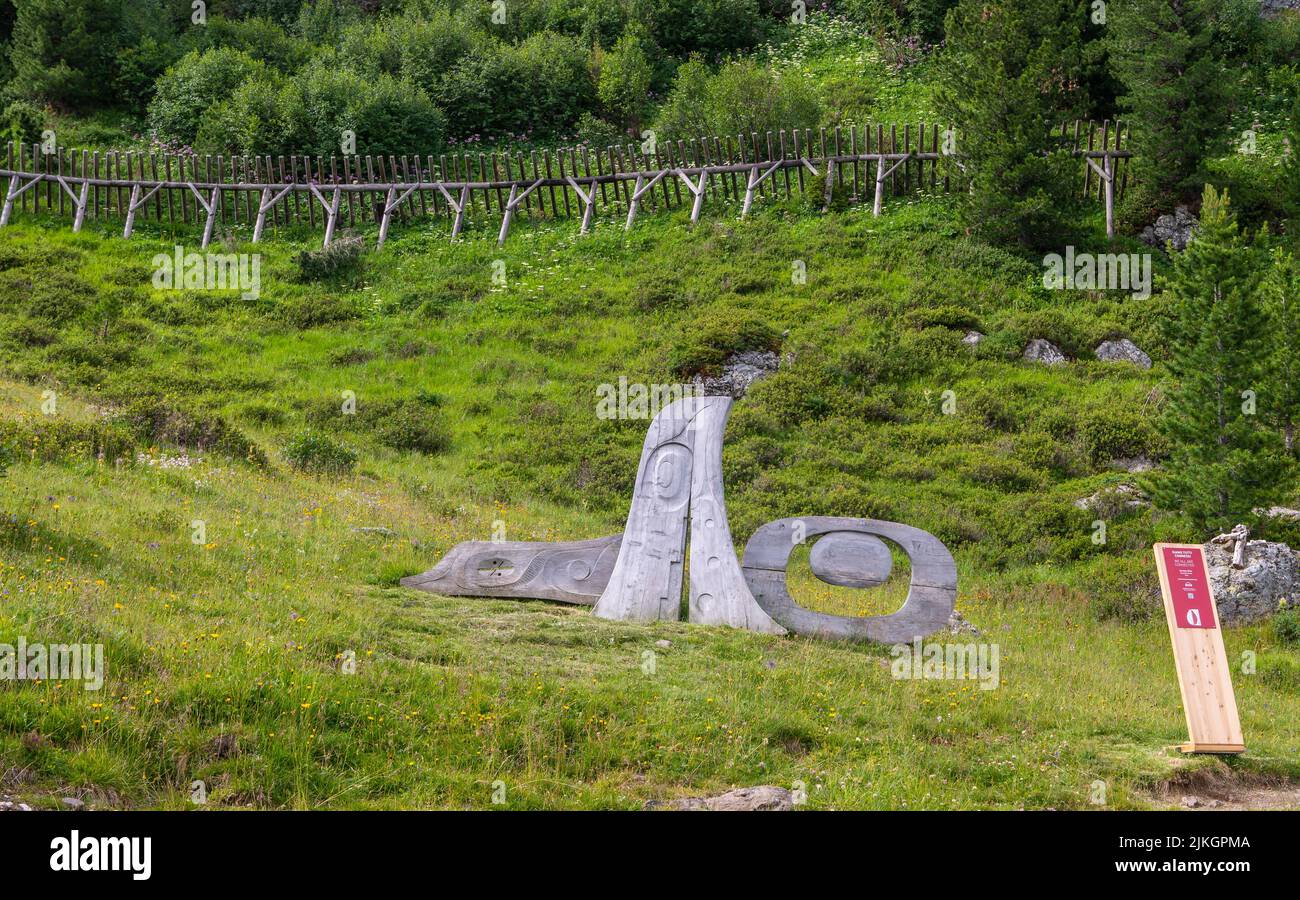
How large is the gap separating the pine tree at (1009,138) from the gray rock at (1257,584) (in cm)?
1384

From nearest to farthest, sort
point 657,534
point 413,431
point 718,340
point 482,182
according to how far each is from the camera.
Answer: point 657,534, point 413,431, point 718,340, point 482,182

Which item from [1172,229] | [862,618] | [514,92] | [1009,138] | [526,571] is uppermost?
[514,92]

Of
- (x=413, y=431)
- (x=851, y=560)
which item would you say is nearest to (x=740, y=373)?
(x=413, y=431)

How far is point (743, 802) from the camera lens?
807 centimetres

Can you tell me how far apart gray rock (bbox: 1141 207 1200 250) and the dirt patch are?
2220 centimetres

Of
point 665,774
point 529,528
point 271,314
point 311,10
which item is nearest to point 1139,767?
point 665,774

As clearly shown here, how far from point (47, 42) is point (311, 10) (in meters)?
11.9

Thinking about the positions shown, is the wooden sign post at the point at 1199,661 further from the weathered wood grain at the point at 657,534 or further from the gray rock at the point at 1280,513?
the gray rock at the point at 1280,513

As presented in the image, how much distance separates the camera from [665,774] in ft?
28.5

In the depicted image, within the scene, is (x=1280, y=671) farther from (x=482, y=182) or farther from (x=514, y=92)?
(x=514, y=92)

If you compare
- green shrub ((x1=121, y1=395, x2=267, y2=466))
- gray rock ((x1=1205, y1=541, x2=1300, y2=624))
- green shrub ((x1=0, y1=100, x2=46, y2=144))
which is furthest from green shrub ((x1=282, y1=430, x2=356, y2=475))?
green shrub ((x1=0, y1=100, x2=46, y2=144))

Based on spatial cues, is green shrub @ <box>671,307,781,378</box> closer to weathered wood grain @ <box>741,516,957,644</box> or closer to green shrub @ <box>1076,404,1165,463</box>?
green shrub @ <box>1076,404,1165,463</box>

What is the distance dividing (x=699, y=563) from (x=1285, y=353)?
11493 millimetres

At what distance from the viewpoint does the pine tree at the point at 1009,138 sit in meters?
28.3
